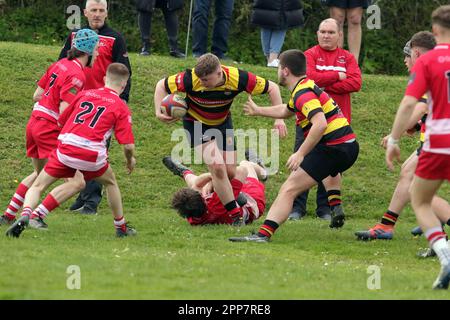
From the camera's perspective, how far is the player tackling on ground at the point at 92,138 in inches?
431

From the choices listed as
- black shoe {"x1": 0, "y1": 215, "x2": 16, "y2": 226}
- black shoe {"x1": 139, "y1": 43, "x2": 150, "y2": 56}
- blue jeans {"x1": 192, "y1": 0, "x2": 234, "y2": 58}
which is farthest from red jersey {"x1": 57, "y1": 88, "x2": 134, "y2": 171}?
black shoe {"x1": 139, "y1": 43, "x2": 150, "y2": 56}

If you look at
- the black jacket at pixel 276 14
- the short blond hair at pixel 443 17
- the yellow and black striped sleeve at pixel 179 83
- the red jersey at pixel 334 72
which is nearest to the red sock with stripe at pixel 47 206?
the yellow and black striped sleeve at pixel 179 83

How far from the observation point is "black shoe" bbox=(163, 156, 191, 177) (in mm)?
13742

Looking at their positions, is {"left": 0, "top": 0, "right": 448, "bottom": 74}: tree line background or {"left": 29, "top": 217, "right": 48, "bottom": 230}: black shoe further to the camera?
{"left": 0, "top": 0, "right": 448, "bottom": 74}: tree line background

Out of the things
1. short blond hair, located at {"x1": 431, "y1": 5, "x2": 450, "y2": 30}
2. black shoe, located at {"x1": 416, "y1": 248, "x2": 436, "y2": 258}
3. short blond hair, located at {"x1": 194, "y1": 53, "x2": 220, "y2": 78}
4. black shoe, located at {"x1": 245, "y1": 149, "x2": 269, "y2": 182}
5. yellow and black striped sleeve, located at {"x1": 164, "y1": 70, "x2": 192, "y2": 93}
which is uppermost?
short blond hair, located at {"x1": 431, "y1": 5, "x2": 450, "y2": 30}

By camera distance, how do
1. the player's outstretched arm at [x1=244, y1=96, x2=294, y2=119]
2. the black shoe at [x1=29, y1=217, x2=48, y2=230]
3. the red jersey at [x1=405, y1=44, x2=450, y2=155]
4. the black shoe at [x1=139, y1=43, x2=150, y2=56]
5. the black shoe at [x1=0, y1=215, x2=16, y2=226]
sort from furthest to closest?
the black shoe at [x1=139, y1=43, x2=150, y2=56] < the black shoe at [x1=0, y1=215, x2=16, y2=226] < the black shoe at [x1=29, y1=217, x2=48, y2=230] < the player's outstretched arm at [x1=244, y1=96, x2=294, y2=119] < the red jersey at [x1=405, y1=44, x2=450, y2=155]

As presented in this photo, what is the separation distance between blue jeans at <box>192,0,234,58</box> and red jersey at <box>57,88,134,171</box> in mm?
6893

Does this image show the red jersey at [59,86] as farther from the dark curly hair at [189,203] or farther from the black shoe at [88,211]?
the black shoe at [88,211]

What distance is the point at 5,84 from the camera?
16.7 m

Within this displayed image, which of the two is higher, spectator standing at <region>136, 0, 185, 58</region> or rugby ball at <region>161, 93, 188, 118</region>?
spectator standing at <region>136, 0, 185, 58</region>

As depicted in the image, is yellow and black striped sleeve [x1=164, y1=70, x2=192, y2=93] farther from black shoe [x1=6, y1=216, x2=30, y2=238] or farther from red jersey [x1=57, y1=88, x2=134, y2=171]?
black shoe [x1=6, y1=216, x2=30, y2=238]

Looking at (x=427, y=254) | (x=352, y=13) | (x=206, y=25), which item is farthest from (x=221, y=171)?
(x=206, y=25)

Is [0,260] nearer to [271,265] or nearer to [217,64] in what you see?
[271,265]

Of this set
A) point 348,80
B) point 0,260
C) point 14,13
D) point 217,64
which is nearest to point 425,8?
point 14,13
